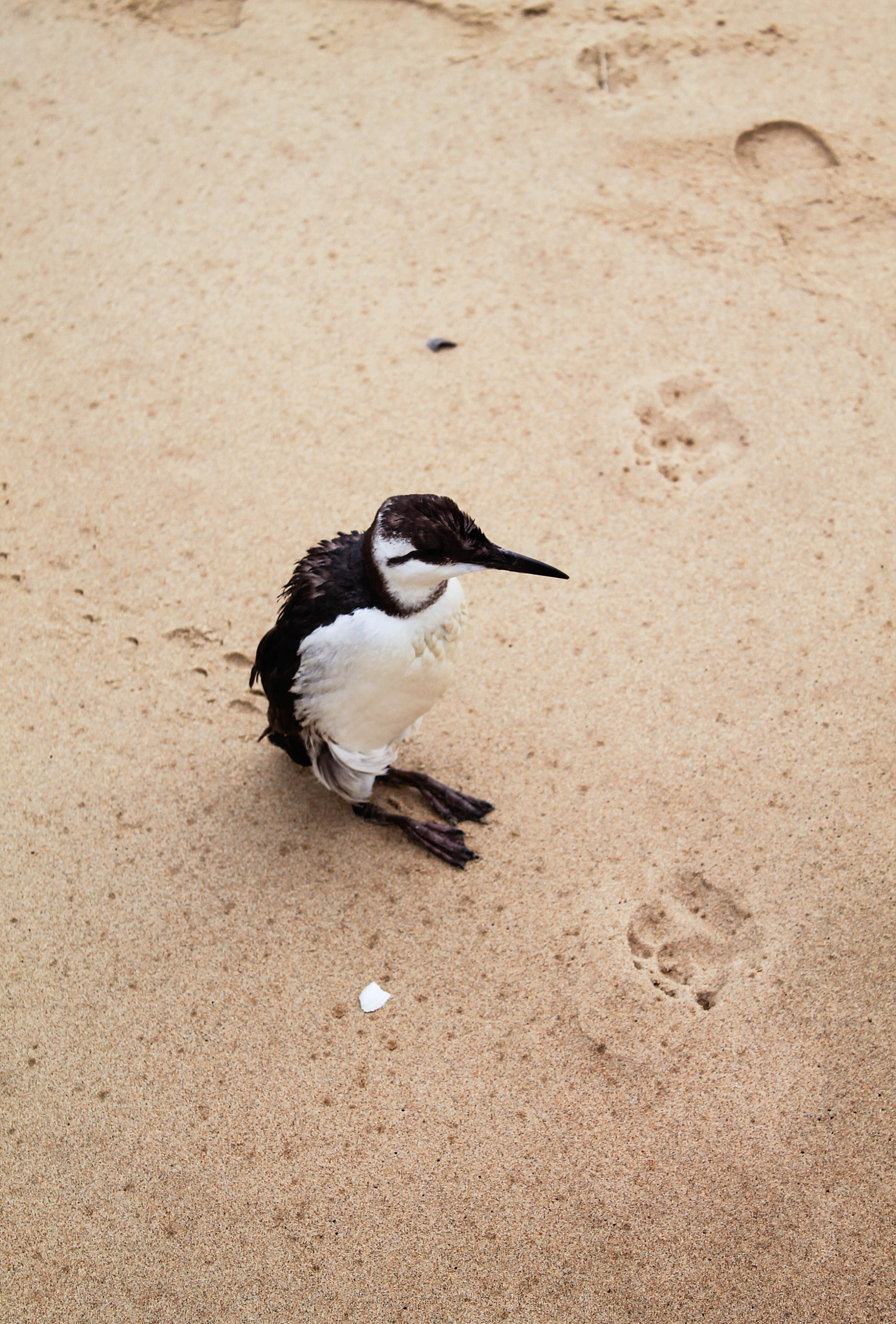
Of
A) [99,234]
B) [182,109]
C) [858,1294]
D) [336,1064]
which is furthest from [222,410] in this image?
[858,1294]

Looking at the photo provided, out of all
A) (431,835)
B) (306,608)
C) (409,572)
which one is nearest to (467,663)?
(431,835)

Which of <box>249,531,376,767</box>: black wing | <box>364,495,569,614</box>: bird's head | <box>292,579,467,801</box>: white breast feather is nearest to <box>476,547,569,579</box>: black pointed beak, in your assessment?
<box>364,495,569,614</box>: bird's head

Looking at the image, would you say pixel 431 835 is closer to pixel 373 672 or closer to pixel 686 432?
pixel 373 672

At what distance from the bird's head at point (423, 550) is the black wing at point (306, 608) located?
0.36 ft

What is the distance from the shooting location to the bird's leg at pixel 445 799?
9.78 ft

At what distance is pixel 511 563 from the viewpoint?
2.50 meters

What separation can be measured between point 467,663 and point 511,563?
0.84 meters

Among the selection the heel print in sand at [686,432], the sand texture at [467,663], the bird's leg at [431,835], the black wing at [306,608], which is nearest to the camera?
the sand texture at [467,663]

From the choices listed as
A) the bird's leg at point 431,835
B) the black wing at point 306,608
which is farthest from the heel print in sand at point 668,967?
the black wing at point 306,608

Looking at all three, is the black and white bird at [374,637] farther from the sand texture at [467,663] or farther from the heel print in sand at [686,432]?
the heel print in sand at [686,432]

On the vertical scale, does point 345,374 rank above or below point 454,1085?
above

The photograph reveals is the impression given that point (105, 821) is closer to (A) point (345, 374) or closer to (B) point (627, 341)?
(A) point (345, 374)

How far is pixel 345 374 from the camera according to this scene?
399cm

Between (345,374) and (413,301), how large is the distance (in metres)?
0.48
